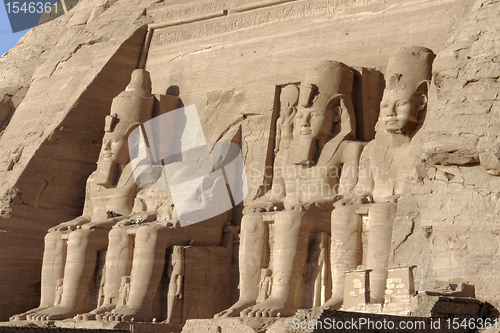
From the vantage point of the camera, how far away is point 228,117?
12.4 m

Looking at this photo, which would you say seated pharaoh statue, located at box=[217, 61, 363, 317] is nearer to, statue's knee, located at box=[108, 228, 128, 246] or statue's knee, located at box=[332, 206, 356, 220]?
statue's knee, located at box=[332, 206, 356, 220]

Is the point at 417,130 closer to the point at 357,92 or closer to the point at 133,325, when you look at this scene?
the point at 357,92

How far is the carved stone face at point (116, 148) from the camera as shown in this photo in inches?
488

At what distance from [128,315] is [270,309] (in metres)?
1.88

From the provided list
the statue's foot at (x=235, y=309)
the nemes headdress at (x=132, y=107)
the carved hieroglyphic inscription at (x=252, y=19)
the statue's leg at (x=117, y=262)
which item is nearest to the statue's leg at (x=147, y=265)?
the statue's leg at (x=117, y=262)

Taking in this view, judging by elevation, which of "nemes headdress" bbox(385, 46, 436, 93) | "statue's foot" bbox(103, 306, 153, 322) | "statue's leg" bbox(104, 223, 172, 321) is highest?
"nemes headdress" bbox(385, 46, 436, 93)

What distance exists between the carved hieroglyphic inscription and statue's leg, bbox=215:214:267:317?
11.3 feet

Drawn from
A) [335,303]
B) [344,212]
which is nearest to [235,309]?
[335,303]

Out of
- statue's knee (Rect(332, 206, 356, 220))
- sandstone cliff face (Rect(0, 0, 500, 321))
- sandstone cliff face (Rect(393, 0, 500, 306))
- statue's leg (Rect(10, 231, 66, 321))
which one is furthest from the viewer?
statue's leg (Rect(10, 231, 66, 321))

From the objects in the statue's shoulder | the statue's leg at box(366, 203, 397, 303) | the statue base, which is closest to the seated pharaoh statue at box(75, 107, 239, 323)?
the statue base

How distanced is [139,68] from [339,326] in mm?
8277

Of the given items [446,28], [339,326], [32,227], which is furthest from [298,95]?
[339,326]

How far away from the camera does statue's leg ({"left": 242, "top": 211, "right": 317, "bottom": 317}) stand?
983cm

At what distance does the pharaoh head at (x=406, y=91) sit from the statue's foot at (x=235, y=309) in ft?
8.30
